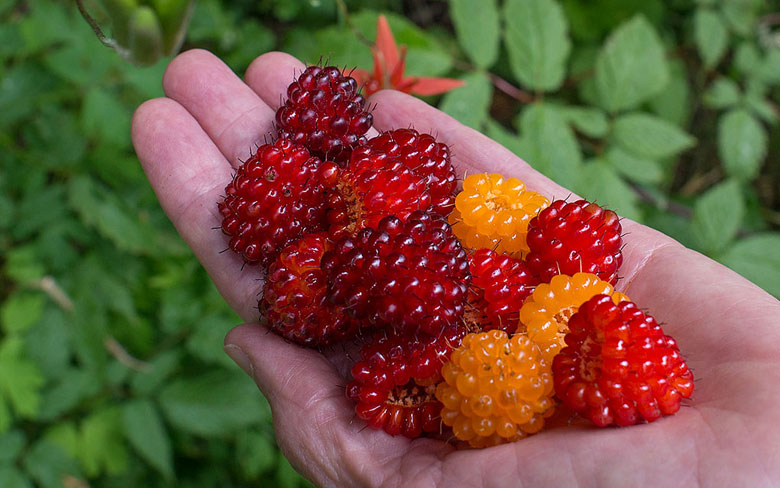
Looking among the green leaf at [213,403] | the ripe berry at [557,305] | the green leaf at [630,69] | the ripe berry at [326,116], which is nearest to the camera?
the ripe berry at [557,305]

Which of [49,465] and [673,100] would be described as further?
[673,100]

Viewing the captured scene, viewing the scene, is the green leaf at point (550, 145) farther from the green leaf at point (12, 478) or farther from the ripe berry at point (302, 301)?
the green leaf at point (12, 478)

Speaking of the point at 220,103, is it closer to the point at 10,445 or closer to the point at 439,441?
the point at 439,441

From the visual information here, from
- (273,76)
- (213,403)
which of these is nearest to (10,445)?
(213,403)

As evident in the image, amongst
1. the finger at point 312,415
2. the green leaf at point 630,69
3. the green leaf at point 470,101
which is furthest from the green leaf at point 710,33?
the finger at point 312,415

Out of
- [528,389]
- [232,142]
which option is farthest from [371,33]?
[528,389]

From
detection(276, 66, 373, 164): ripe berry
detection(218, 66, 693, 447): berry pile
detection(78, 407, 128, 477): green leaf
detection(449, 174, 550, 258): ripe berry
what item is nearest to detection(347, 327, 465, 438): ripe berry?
detection(218, 66, 693, 447): berry pile
